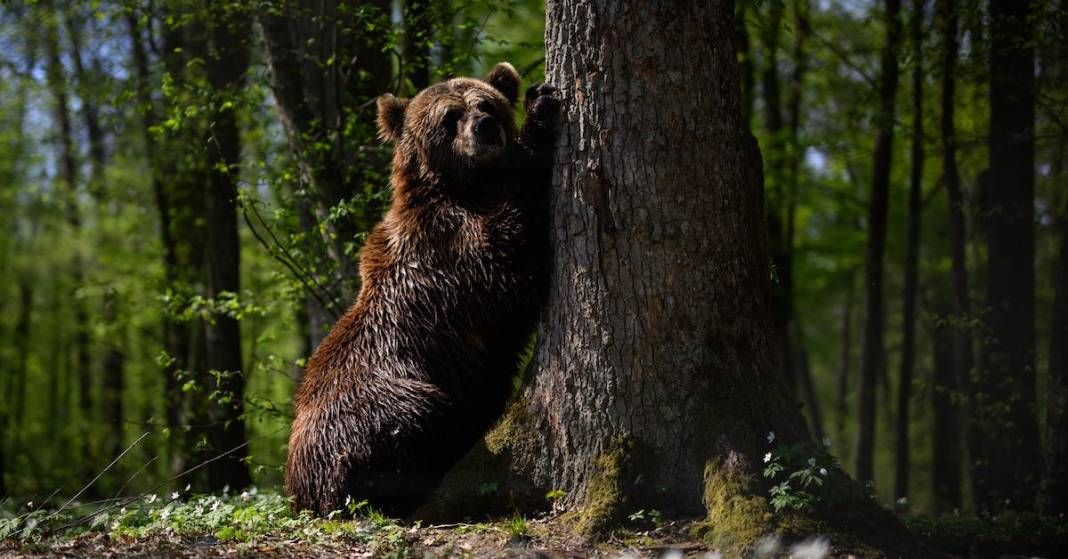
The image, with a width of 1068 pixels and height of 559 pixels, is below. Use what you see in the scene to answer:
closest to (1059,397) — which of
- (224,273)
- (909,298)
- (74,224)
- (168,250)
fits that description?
(909,298)

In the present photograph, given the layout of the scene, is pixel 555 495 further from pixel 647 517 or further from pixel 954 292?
pixel 954 292

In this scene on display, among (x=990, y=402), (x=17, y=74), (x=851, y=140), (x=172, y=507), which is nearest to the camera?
(x=172, y=507)

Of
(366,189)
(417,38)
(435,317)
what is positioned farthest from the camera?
(417,38)

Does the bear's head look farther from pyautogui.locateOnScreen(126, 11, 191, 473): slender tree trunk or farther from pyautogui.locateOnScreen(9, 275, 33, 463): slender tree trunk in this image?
pyautogui.locateOnScreen(9, 275, 33, 463): slender tree trunk

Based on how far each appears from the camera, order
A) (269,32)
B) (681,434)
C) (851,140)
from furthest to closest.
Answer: (851,140) → (269,32) → (681,434)

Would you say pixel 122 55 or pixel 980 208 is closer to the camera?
pixel 980 208

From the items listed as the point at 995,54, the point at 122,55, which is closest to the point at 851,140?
the point at 995,54

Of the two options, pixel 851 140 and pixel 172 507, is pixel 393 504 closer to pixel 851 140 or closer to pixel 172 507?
pixel 172 507

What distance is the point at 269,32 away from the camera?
959cm

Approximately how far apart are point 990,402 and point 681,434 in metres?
7.09

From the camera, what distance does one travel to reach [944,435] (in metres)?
17.6

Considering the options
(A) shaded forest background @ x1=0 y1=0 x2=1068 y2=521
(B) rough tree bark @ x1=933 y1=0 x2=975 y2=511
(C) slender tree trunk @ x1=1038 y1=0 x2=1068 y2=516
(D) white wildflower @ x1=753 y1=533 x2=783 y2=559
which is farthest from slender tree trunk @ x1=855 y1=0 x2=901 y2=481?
(D) white wildflower @ x1=753 y1=533 x2=783 y2=559

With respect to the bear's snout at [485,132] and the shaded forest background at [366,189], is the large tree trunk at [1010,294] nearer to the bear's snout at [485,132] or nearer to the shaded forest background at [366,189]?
the shaded forest background at [366,189]

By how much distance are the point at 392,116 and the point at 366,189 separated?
5.70 feet
